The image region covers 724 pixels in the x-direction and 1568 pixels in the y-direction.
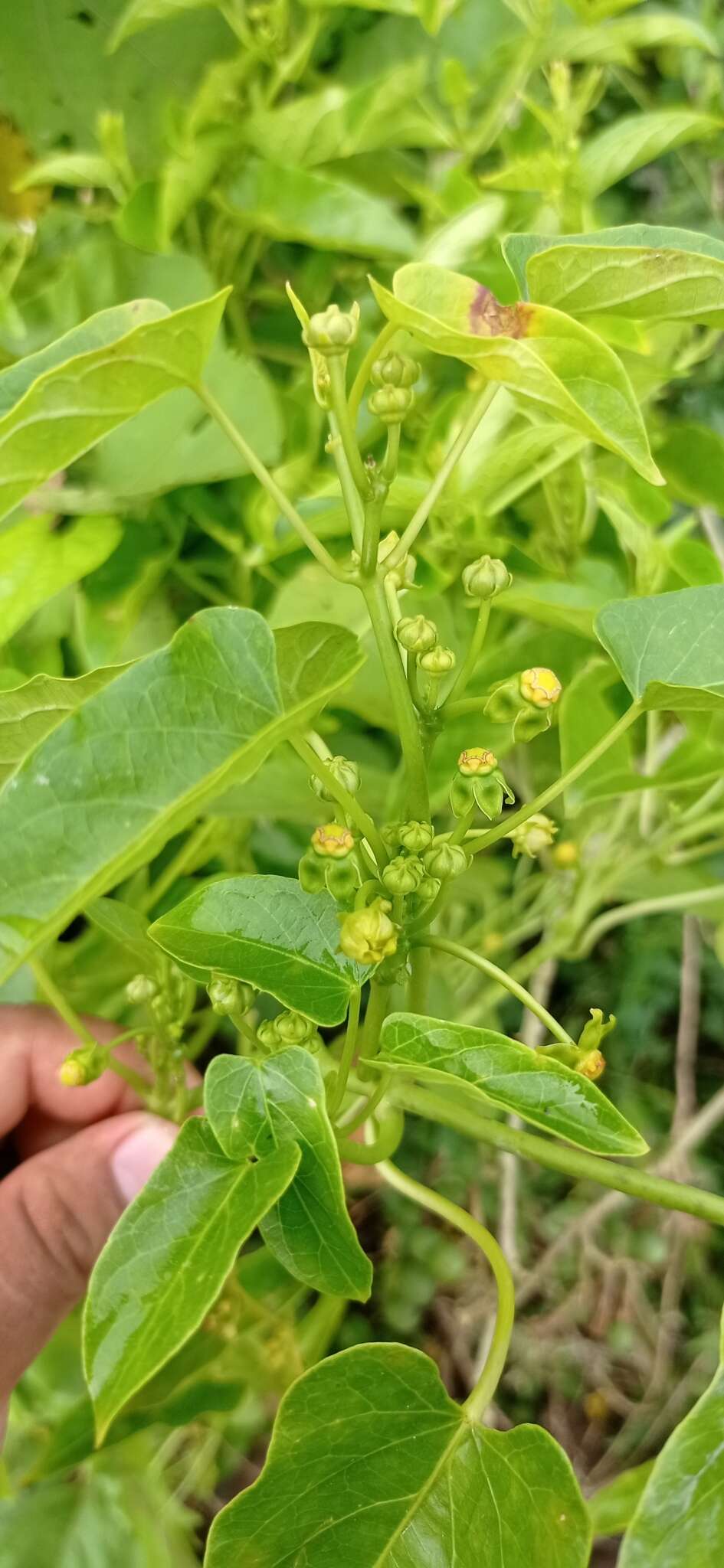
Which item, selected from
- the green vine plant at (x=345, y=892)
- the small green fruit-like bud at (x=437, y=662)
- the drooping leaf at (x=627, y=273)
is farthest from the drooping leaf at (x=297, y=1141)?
the drooping leaf at (x=627, y=273)

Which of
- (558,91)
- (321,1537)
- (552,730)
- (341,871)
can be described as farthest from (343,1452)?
(558,91)

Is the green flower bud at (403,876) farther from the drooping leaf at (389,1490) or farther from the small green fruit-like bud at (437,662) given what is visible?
the drooping leaf at (389,1490)

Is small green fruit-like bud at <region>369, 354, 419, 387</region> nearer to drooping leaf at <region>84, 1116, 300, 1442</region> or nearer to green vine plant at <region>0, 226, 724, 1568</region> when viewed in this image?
green vine plant at <region>0, 226, 724, 1568</region>

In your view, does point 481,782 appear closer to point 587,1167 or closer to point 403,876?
point 403,876

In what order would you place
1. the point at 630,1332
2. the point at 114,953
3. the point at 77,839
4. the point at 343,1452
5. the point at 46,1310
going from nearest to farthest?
the point at 77,839 → the point at 343,1452 → the point at 46,1310 → the point at 114,953 → the point at 630,1332

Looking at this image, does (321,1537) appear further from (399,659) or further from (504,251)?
(504,251)

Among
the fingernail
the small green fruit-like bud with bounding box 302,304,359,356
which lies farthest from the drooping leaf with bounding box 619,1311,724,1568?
the small green fruit-like bud with bounding box 302,304,359,356
